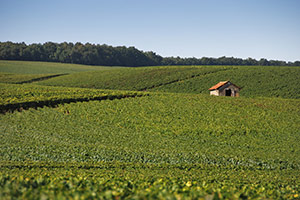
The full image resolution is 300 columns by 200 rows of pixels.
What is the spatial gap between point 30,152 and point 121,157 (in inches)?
252

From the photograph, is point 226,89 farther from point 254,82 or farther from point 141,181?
point 141,181

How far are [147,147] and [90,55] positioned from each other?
141 m

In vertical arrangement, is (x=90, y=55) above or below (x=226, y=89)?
above

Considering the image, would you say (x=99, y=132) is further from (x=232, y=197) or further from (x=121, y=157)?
(x=232, y=197)

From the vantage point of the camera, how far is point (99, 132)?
32.5 m

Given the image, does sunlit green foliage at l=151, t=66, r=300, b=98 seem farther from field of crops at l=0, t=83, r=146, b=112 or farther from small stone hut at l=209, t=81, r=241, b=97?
field of crops at l=0, t=83, r=146, b=112

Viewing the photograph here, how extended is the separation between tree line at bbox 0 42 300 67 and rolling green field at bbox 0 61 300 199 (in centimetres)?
11053

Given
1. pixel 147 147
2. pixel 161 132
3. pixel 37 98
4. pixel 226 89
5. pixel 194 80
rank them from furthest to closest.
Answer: pixel 194 80
pixel 226 89
pixel 37 98
pixel 161 132
pixel 147 147

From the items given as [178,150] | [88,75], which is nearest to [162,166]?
[178,150]

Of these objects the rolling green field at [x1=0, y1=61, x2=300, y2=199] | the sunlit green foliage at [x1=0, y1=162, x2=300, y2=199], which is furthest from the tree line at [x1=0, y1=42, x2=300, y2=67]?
the sunlit green foliage at [x1=0, y1=162, x2=300, y2=199]

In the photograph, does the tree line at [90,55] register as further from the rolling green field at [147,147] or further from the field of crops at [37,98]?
the rolling green field at [147,147]

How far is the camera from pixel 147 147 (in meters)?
26.8

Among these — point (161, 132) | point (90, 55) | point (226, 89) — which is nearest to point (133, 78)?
point (226, 89)

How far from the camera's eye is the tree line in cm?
15200
